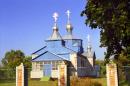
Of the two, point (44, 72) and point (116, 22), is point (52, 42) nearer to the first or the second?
point (44, 72)

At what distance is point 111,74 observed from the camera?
22688mm

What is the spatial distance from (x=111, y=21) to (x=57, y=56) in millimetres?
38531

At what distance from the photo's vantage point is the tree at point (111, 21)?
75.0 ft

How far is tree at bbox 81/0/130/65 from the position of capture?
22859mm

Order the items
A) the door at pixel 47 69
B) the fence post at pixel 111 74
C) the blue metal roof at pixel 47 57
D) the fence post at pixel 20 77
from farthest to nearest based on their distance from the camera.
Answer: the blue metal roof at pixel 47 57, the door at pixel 47 69, the fence post at pixel 111 74, the fence post at pixel 20 77

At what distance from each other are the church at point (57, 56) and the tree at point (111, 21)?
97.9 ft

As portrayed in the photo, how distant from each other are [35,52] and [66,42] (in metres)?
10.0

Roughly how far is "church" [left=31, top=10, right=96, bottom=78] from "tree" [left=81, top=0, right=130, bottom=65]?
2984 centimetres

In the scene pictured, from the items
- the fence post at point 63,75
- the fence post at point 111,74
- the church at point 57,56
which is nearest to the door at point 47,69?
the church at point 57,56

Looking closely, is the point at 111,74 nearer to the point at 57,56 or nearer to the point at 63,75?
the point at 63,75

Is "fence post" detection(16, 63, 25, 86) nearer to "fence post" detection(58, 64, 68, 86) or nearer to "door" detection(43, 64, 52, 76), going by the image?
"fence post" detection(58, 64, 68, 86)

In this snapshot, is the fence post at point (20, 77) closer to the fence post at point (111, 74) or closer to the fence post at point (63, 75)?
the fence post at point (63, 75)

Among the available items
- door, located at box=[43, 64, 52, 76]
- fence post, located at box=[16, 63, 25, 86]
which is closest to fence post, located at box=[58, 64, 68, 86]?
fence post, located at box=[16, 63, 25, 86]

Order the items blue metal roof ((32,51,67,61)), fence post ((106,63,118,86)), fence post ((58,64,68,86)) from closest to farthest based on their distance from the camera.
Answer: fence post ((106,63,118,86)), fence post ((58,64,68,86)), blue metal roof ((32,51,67,61))
